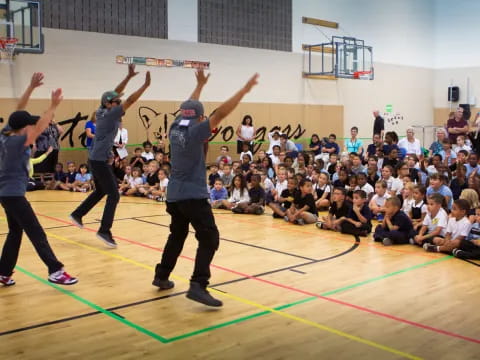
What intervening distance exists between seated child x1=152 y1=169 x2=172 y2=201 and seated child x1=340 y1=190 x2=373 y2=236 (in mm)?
4990

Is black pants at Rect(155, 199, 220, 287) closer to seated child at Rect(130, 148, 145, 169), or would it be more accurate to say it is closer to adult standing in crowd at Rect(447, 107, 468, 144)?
seated child at Rect(130, 148, 145, 169)

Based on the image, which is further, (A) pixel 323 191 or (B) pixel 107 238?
(A) pixel 323 191

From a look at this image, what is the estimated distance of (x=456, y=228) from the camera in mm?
7215

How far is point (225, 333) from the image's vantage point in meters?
4.35

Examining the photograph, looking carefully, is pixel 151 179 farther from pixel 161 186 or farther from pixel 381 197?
pixel 381 197

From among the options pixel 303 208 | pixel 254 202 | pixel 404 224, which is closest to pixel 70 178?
pixel 254 202

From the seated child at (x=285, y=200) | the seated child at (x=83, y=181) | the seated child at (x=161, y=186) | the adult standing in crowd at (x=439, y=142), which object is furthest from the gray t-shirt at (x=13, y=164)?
the adult standing in crowd at (x=439, y=142)

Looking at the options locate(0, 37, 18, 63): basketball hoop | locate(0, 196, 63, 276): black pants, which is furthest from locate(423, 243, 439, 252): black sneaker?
locate(0, 37, 18, 63): basketball hoop

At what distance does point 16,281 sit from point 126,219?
4048 millimetres

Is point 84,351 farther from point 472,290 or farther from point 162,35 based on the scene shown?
point 162,35

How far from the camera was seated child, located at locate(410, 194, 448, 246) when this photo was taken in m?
7.54

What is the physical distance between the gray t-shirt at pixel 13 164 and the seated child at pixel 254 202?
582 cm

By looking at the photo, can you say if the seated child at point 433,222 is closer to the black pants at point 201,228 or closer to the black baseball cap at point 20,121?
the black pants at point 201,228

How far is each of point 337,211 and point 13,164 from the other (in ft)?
17.6
